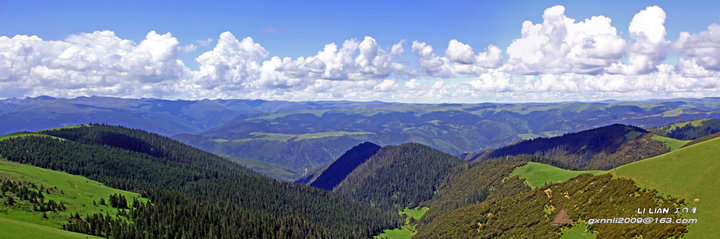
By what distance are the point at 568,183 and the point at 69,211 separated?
20808 centimetres

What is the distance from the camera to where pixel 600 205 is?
147m

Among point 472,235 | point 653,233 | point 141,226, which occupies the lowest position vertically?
point 472,235

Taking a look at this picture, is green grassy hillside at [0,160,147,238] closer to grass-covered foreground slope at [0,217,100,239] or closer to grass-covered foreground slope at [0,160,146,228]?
grass-covered foreground slope at [0,160,146,228]

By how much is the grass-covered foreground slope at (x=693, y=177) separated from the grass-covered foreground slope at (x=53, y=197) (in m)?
196

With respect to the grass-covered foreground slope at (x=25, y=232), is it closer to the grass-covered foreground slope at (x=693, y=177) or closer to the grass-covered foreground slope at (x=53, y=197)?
the grass-covered foreground slope at (x=53, y=197)

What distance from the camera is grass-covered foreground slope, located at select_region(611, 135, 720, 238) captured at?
11012cm

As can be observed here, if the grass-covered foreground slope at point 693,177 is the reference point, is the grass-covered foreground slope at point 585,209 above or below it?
below

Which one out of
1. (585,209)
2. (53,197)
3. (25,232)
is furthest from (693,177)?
(53,197)

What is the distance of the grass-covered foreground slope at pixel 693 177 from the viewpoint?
110 m

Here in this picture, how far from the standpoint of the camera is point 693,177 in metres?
133

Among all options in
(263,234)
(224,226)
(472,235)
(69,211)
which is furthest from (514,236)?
(69,211)

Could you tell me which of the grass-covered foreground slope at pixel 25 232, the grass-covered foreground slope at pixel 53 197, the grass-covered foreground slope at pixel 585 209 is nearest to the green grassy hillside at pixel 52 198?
the grass-covered foreground slope at pixel 53 197

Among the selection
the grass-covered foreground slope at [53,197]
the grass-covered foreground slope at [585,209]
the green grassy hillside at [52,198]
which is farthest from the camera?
the grass-covered foreground slope at [53,197]

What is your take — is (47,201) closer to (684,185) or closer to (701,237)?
(701,237)
